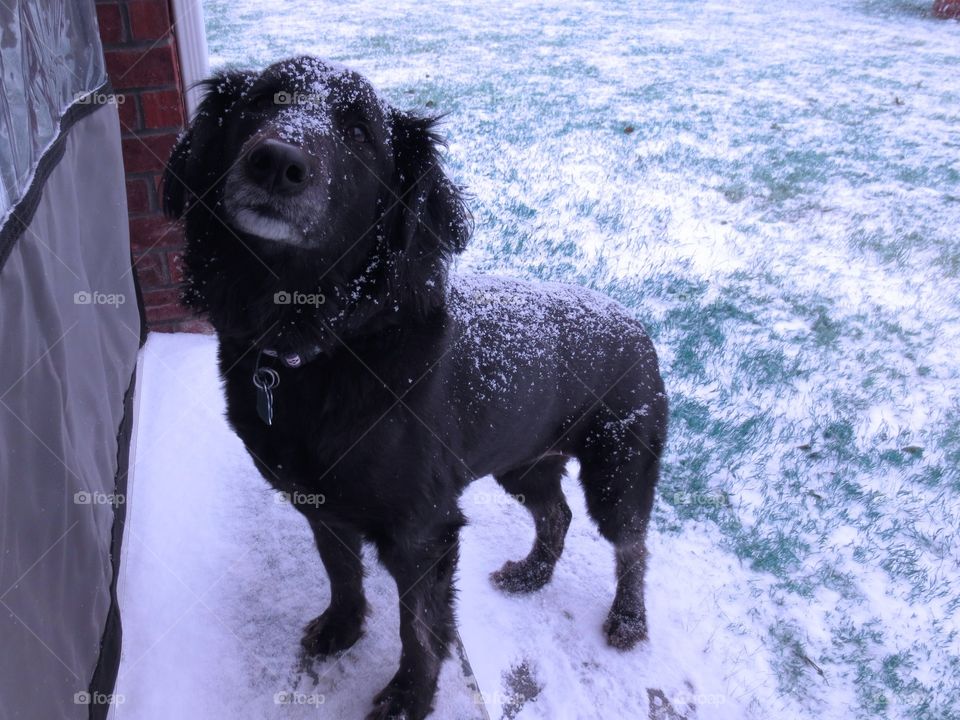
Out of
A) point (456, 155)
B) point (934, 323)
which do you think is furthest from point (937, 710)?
point (456, 155)

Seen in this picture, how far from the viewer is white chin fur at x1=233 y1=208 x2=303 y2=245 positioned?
1619 millimetres

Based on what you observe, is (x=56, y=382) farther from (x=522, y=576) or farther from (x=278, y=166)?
(x=522, y=576)

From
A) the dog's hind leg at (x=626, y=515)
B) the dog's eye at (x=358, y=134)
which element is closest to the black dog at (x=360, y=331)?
the dog's eye at (x=358, y=134)

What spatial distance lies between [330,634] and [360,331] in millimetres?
1113

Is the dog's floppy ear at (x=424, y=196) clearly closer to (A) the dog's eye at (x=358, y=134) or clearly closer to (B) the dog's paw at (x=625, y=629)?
(A) the dog's eye at (x=358, y=134)

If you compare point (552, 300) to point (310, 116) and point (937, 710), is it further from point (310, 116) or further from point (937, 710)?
point (937, 710)

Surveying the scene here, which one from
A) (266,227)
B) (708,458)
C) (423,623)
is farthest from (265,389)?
(708,458)

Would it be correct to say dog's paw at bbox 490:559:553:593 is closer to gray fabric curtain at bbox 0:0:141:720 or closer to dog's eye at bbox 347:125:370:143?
gray fabric curtain at bbox 0:0:141:720

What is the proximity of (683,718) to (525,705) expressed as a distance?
557 millimetres

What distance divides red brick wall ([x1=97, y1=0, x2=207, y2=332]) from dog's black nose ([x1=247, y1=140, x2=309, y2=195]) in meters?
1.49

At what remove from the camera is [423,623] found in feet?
6.37

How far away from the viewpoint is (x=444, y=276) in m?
1.87

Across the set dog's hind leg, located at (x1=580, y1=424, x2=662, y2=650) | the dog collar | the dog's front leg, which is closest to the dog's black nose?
the dog collar

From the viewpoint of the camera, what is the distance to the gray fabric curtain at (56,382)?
1388mm
